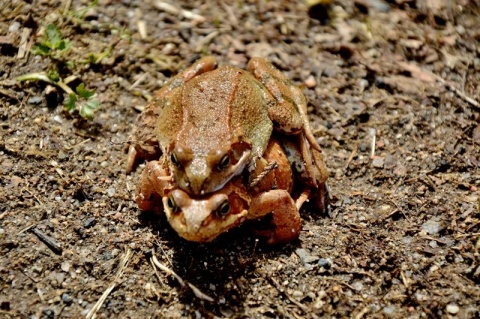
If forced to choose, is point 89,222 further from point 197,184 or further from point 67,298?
point 197,184

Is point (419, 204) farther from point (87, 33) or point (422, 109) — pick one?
point (87, 33)

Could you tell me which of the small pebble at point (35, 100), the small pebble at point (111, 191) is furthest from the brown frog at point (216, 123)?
the small pebble at point (35, 100)

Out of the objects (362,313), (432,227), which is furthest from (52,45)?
(432,227)

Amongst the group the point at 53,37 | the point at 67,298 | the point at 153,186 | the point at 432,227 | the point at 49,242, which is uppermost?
the point at 53,37

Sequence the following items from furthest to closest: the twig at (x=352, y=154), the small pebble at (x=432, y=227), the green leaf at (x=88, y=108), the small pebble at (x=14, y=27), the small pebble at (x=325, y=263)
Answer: the small pebble at (x=14, y=27), the twig at (x=352, y=154), the green leaf at (x=88, y=108), the small pebble at (x=432, y=227), the small pebble at (x=325, y=263)

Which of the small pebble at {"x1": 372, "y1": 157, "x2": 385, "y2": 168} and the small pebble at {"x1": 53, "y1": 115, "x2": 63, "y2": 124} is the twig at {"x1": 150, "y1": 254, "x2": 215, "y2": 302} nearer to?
the small pebble at {"x1": 53, "y1": 115, "x2": 63, "y2": 124}

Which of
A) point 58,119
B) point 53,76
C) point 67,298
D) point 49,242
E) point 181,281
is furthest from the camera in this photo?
point 53,76

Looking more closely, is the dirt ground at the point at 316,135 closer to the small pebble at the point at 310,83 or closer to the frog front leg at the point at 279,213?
the small pebble at the point at 310,83
